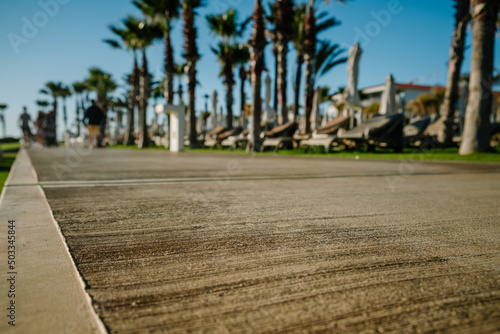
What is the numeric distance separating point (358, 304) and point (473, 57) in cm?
1046

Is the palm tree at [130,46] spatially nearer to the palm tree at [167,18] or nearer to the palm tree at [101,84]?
the palm tree at [167,18]

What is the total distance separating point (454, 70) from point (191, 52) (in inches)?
556

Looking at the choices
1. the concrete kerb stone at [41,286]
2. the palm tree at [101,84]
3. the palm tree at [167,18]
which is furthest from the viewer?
the palm tree at [101,84]

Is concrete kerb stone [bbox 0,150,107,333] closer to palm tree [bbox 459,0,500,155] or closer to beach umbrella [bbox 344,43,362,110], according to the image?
palm tree [bbox 459,0,500,155]

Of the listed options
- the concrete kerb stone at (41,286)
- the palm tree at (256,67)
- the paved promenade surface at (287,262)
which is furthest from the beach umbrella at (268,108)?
the concrete kerb stone at (41,286)

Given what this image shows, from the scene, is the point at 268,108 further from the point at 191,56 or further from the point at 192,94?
the point at 191,56

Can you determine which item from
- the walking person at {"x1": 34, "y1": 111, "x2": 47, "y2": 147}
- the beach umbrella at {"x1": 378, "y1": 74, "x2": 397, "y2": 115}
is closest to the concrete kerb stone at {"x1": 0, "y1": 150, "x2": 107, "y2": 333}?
the beach umbrella at {"x1": 378, "y1": 74, "x2": 397, "y2": 115}

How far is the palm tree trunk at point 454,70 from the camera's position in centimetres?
1360

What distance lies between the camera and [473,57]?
A: 937 centimetres

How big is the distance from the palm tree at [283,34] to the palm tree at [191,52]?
17.3 feet

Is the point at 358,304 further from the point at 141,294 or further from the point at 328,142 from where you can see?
the point at 328,142

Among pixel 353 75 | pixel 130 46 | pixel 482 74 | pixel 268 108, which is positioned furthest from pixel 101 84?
pixel 482 74

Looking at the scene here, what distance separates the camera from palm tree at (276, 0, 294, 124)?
61.6 feet

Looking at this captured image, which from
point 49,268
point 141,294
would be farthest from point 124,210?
point 141,294
